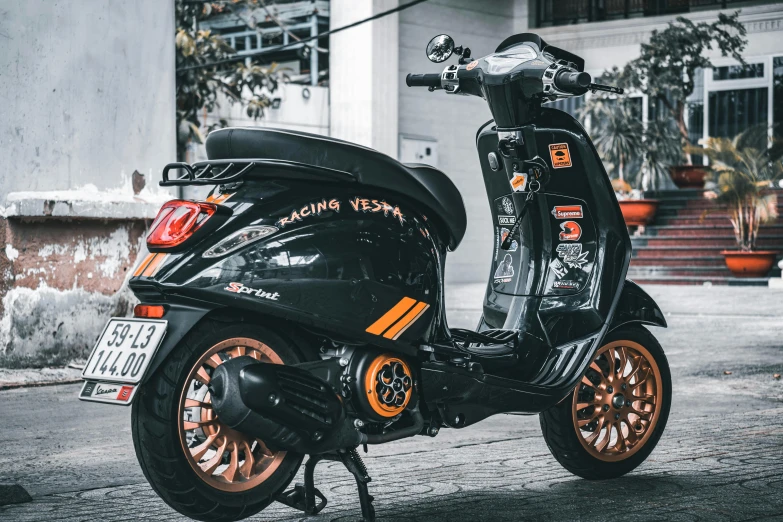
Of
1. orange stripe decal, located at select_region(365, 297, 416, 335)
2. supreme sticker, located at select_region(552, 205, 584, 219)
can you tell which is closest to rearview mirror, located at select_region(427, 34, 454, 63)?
supreme sticker, located at select_region(552, 205, 584, 219)

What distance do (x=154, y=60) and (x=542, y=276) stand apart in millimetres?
4994

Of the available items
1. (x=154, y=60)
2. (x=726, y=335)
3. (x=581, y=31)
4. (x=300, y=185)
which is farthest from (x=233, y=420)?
(x=581, y=31)

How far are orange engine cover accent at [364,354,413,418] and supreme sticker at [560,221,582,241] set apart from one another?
118 centimetres

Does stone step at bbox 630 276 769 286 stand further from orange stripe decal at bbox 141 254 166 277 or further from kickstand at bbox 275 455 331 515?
orange stripe decal at bbox 141 254 166 277

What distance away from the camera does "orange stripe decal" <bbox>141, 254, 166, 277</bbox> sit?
3.42 metres

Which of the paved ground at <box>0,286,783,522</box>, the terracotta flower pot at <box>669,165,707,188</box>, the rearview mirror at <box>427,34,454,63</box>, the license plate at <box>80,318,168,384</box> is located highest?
the terracotta flower pot at <box>669,165,707,188</box>

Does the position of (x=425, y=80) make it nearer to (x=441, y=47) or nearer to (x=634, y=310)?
(x=441, y=47)

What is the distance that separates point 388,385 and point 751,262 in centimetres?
1510

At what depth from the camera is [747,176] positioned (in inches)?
702

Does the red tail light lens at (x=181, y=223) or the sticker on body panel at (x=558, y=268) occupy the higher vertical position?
the red tail light lens at (x=181, y=223)

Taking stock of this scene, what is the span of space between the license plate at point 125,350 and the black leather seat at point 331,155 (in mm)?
642

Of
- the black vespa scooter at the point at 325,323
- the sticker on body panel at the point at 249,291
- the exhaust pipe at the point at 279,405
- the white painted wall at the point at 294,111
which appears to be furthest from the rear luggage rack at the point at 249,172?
the white painted wall at the point at 294,111

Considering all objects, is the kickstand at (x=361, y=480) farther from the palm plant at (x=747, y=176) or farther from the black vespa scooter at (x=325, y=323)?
the palm plant at (x=747, y=176)

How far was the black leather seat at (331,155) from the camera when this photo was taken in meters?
3.58
